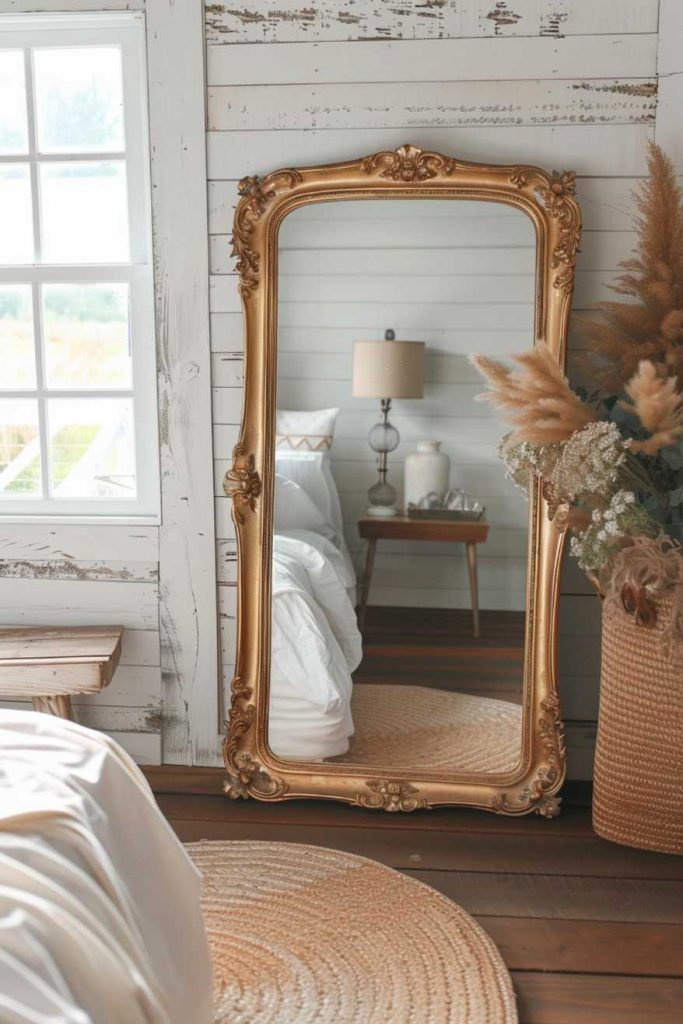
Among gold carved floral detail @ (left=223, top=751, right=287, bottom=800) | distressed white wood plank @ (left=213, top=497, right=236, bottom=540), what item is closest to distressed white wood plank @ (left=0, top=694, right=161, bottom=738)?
gold carved floral detail @ (left=223, top=751, right=287, bottom=800)

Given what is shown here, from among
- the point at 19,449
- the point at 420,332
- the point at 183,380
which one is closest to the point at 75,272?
the point at 183,380

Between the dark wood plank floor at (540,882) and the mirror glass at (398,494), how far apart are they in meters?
0.18

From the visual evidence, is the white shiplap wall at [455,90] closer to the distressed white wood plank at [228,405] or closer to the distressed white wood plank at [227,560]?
the distressed white wood plank at [228,405]

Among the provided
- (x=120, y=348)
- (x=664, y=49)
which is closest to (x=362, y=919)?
(x=120, y=348)

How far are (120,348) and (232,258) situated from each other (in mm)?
468

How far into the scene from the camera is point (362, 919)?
2303 millimetres

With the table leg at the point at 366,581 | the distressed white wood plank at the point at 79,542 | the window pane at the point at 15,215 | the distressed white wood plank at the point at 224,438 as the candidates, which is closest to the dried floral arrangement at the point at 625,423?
the table leg at the point at 366,581

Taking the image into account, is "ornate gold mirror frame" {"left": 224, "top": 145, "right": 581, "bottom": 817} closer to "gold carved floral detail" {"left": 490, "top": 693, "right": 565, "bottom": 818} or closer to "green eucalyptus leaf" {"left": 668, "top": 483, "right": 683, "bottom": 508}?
"gold carved floral detail" {"left": 490, "top": 693, "right": 565, "bottom": 818}

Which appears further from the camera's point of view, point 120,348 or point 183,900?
point 120,348

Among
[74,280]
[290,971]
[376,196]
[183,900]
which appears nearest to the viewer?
[183,900]

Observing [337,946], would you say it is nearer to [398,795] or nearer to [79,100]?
[398,795]

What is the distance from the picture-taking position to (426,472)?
281cm

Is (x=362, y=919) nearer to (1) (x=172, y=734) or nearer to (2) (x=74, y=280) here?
(1) (x=172, y=734)

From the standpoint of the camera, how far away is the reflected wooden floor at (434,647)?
285 cm
